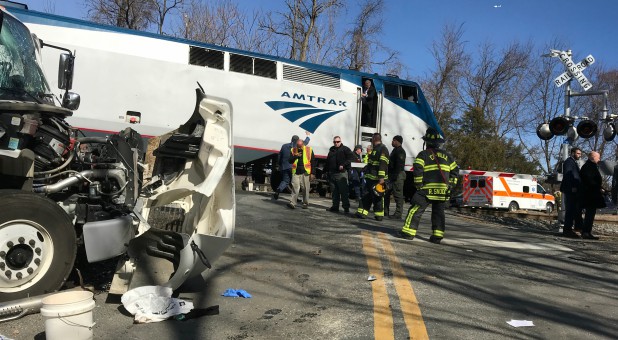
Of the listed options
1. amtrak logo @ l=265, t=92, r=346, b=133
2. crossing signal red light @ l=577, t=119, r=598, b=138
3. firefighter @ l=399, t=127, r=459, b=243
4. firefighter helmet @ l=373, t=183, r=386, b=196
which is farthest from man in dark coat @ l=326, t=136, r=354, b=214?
crossing signal red light @ l=577, t=119, r=598, b=138

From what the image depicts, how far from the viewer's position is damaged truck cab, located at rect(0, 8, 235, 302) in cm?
413

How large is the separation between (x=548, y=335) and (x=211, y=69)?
11.8 meters

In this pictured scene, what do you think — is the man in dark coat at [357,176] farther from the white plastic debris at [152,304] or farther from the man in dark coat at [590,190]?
the white plastic debris at [152,304]

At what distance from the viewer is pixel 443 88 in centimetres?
4325

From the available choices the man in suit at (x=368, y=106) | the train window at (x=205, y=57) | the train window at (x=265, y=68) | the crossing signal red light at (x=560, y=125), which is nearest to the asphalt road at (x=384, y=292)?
the crossing signal red light at (x=560, y=125)

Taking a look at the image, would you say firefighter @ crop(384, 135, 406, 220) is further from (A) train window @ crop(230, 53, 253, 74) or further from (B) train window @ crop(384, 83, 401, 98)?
(B) train window @ crop(384, 83, 401, 98)

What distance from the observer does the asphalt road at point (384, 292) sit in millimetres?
4121

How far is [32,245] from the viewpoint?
4.13 m

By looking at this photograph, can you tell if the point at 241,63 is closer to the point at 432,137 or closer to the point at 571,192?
the point at 432,137

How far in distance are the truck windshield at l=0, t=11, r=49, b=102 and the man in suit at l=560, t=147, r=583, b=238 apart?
34.5 feet

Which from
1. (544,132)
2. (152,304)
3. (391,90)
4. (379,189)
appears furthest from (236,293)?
(391,90)

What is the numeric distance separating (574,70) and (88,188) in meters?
11.9

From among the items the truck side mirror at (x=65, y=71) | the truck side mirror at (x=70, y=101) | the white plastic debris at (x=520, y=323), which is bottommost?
the white plastic debris at (x=520, y=323)

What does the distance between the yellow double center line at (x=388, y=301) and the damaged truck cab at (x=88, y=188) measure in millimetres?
1562
